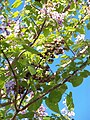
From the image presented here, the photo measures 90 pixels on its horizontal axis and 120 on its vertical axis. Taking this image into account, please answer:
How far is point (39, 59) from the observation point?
300 cm

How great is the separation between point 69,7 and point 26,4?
1.63ft

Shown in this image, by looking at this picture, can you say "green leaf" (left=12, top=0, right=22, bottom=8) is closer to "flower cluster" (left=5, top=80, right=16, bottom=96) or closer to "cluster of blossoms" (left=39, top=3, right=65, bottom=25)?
"cluster of blossoms" (left=39, top=3, right=65, bottom=25)

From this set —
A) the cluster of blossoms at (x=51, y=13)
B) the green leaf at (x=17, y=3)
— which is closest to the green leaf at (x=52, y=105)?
the cluster of blossoms at (x=51, y=13)

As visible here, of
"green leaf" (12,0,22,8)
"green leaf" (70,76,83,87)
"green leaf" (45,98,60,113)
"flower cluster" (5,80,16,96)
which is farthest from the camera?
"green leaf" (12,0,22,8)

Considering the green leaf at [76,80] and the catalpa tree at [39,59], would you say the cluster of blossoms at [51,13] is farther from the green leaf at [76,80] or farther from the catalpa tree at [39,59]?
the green leaf at [76,80]

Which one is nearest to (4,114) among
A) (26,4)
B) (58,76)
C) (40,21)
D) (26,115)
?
(26,115)

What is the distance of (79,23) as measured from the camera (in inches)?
136

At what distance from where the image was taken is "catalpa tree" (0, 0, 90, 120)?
2404mm

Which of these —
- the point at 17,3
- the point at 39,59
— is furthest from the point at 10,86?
the point at 17,3

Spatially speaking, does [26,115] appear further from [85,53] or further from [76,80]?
[85,53]

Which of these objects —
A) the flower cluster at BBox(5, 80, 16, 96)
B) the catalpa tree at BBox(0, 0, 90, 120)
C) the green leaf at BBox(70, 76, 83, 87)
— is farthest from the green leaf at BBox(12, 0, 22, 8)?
the green leaf at BBox(70, 76, 83, 87)

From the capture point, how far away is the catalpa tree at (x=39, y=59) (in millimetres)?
2404

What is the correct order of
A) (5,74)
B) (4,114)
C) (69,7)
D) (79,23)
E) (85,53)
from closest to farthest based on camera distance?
(85,53) → (5,74) → (4,114) → (79,23) → (69,7)

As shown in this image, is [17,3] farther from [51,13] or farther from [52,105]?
[52,105]
